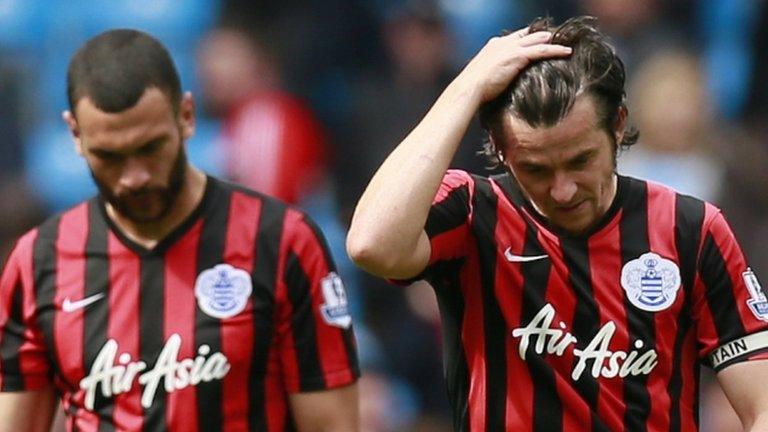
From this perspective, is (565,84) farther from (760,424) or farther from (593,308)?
(760,424)

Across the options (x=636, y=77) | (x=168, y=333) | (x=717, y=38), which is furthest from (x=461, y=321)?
(x=717, y=38)

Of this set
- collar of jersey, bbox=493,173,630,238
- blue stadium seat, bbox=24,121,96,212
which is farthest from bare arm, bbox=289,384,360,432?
blue stadium seat, bbox=24,121,96,212

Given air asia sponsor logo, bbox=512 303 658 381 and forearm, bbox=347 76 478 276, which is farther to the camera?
air asia sponsor logo, bbox=512 303 658 381

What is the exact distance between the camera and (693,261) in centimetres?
414

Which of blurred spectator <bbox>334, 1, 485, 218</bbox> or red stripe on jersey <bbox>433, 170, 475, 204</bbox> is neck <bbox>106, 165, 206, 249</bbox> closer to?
red stripe on jersey <bbox>433, 170, 475, 204</bbox>

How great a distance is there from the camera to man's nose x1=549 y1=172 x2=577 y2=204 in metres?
3.99

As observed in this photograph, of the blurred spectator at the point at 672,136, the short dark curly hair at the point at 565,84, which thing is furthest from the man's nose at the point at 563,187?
the blurred spectator at the point at 672,136

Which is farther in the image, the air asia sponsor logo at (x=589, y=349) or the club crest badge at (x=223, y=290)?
the club crest badge at (x=223, y=290)

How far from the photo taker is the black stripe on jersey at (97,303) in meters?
4.74

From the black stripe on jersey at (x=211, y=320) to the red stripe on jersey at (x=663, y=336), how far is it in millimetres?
1163

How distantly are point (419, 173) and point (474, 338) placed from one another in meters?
0.43

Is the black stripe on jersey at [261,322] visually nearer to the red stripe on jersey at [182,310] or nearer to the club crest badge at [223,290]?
the club crest badge at [223,290]

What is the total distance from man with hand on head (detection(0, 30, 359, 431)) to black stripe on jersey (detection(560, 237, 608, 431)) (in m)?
0.84

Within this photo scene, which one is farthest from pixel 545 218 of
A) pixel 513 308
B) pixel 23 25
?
pixel 23 25
